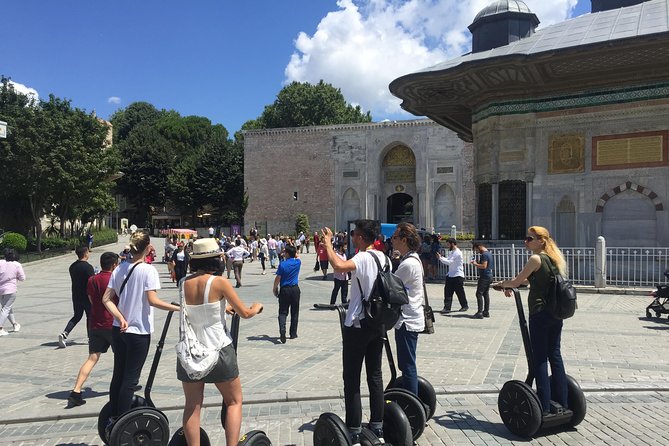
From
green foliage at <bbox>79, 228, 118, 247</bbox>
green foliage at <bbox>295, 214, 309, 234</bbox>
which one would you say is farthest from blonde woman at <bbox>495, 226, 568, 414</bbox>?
green foliage at <bbox>295, 214, 309, 234</bbox>

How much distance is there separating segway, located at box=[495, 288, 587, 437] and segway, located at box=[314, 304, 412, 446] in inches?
44.5

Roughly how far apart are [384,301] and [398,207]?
1943 inches

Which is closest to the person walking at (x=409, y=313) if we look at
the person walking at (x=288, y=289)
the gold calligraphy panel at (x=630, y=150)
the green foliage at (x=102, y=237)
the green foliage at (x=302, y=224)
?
→ the person walking at (x=288, y=289)

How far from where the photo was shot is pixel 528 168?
19922 millimetres

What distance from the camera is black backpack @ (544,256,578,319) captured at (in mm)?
4578

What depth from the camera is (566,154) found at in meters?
19.6

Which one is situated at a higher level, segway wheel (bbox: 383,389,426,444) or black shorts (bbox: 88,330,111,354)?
black shorts (bbox: 88,330,111,354)

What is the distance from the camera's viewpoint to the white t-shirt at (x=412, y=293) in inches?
185

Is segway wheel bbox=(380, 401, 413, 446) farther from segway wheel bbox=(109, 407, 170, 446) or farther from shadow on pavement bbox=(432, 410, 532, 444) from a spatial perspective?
segway wheel bbox=(109, 407, 170, 446)

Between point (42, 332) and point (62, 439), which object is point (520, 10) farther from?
point (62, 439)

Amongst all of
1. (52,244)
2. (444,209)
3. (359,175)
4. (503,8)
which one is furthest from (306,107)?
(503,8)

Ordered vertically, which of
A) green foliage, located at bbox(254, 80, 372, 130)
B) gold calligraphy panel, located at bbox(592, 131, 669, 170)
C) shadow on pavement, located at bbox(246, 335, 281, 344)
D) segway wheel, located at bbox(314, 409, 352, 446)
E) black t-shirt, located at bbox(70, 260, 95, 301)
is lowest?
shadow on pavement, located at bbox(246, 335, 281, 344)

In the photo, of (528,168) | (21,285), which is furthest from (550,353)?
(21,285)

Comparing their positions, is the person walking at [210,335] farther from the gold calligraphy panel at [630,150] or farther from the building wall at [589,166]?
the gold calligraphy panel at [630,150]
